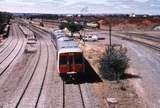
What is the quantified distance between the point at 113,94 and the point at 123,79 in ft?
19.7

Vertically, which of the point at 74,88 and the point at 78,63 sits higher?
the point at 78,63

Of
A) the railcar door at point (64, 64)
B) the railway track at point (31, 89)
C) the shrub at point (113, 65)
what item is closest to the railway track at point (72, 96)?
the railcar door at point (64, 64)

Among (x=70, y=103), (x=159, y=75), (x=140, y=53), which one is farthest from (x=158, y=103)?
(x=140, y=53)

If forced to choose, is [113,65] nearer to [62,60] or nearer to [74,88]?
[62,60]

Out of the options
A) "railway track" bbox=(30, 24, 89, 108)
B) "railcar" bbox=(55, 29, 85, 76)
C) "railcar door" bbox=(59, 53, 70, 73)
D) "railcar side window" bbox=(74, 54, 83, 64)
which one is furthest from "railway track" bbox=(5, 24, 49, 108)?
"railcar side window" bbox=(74, 54, 83, 64)

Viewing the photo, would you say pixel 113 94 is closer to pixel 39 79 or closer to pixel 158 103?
pixel 158 103

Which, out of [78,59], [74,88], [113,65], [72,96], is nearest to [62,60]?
[78,59]

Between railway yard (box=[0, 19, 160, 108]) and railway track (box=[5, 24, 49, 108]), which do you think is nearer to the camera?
railway yard (box=[0, 19, 160, 108])

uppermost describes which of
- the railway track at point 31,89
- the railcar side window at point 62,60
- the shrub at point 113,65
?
the railcar side window at point 62,60

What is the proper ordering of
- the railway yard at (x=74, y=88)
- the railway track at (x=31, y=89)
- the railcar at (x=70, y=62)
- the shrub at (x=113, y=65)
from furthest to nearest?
1. the shrub at (x=113, y=65)
2. the railcar at (x=70, y=62)
3. the railway track at (x=31, y=89)
4. the railway yard at (x=74, y=88)

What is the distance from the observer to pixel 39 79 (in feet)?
112

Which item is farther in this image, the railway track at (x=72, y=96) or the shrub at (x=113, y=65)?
the shrub at (x=113, y=65)

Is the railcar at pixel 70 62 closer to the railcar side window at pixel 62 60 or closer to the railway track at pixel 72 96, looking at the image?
the railcar side window at pixel 62 60

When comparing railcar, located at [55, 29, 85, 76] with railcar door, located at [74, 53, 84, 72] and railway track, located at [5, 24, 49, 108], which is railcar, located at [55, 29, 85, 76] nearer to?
railcar door, located at [74, 53, 84, 72]
